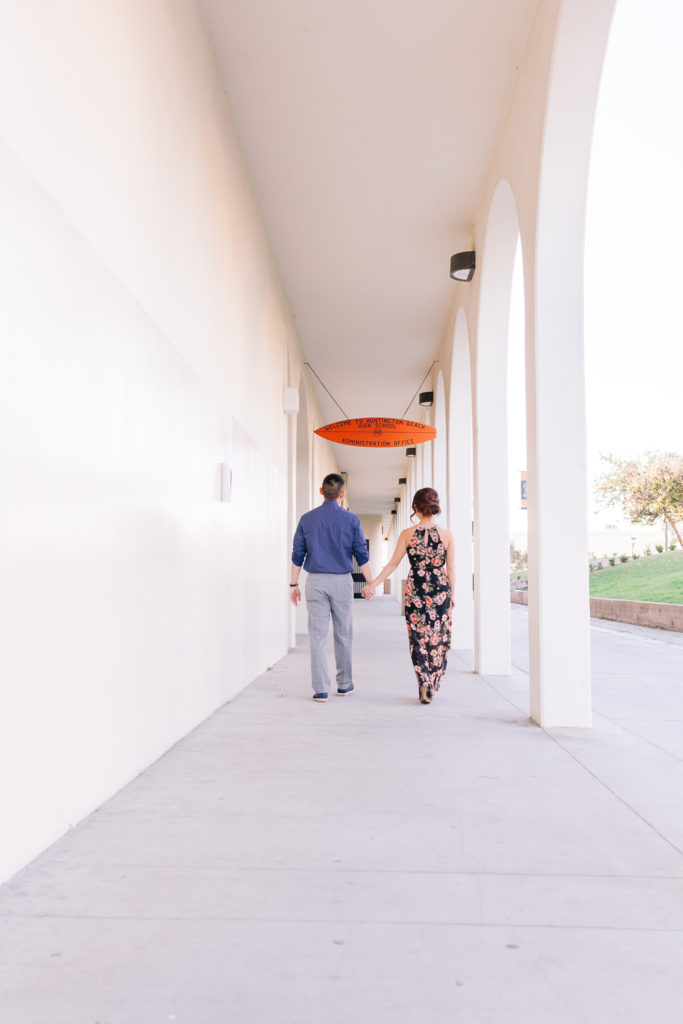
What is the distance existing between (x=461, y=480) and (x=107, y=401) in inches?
326

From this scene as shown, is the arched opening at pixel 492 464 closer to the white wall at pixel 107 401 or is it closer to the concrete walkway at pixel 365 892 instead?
the white wall at pixel 107 401

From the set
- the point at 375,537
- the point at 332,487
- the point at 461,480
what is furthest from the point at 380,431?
the point at 375,537

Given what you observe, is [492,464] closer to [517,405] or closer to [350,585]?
[350,585]

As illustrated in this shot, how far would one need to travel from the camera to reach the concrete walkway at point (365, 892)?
6.05ft

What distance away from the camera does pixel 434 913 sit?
230 cm

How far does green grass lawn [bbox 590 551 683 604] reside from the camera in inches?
712

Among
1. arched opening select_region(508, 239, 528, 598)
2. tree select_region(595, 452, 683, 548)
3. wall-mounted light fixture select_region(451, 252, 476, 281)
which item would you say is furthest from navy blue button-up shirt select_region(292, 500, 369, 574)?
tree select_region(595, 452, 683, 548)

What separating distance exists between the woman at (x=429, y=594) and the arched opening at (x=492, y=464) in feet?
5.07

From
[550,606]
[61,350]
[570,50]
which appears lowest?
[550,606]

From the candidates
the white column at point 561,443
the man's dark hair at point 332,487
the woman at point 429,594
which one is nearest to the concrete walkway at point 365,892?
the white column at point 561,443

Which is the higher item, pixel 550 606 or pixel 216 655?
pixel 550 606

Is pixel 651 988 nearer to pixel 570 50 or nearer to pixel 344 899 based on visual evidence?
pixel 344 899

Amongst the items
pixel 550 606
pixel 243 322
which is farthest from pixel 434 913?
pixel 243 322

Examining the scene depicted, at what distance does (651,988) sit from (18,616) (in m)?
1.88
